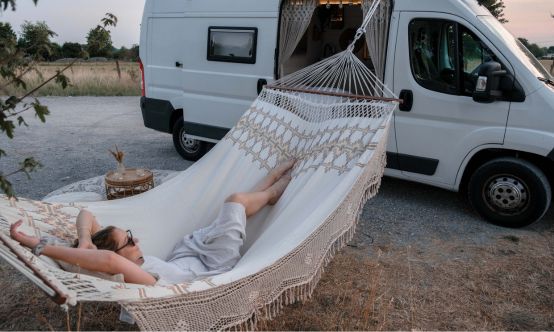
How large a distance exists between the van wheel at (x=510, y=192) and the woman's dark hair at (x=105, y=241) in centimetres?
297

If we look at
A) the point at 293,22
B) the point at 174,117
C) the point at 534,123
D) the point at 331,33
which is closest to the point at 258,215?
the point at 534,123

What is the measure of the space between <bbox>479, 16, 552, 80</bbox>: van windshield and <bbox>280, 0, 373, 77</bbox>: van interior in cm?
200

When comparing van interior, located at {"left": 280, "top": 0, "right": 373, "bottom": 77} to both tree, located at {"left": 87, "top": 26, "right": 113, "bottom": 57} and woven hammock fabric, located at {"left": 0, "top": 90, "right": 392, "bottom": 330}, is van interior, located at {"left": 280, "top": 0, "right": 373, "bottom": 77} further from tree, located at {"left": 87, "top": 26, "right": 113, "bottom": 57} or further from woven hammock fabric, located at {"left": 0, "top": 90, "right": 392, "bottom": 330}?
tree, located at {"left": 87, "top": 26, "right": 113, "bottom": 57}

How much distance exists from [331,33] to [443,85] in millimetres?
2731

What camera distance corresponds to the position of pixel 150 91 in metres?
6.04

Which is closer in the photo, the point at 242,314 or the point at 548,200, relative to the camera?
the point at 242,314

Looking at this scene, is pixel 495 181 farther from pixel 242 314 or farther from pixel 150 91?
pixel 150 91

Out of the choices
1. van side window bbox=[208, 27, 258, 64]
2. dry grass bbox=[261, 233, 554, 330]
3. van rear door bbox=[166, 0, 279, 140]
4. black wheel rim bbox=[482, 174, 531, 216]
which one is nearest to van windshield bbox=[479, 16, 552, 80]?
black wheel rim bbox=[482, 174, 531, 216]

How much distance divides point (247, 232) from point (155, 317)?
1309mm

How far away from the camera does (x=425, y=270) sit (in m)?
3.23

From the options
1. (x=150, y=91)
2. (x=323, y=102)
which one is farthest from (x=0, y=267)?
(x=150, y=91)

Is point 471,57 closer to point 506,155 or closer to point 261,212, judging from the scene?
point 506,155

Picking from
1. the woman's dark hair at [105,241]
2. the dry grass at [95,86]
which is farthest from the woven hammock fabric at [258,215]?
the dry grass at [95,86]

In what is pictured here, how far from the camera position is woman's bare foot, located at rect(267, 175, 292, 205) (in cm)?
310
